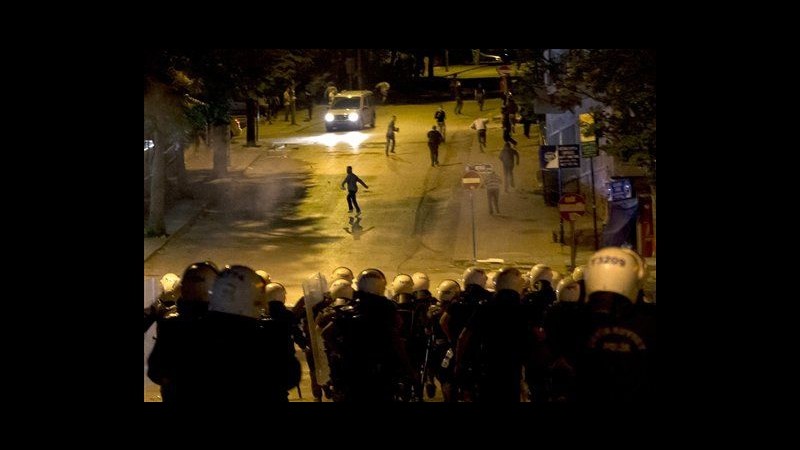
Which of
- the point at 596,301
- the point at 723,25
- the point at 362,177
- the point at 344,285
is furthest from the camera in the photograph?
the point at 362,177

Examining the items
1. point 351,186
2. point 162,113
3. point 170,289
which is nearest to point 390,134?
point 351,186

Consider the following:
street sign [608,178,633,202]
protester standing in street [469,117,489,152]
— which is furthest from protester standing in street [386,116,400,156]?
street sign [608,178,633,202]

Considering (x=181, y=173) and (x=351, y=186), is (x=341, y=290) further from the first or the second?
(x=181, y=173)

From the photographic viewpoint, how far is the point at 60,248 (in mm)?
6391

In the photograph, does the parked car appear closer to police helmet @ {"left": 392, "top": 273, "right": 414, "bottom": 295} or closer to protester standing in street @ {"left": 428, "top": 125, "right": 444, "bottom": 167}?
protester standing in street @ {"left": 428, "top": 125, "right": 444, "bottom": 167}

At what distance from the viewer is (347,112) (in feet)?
134

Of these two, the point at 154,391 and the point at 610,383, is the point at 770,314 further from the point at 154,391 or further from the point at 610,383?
the point at 154,391

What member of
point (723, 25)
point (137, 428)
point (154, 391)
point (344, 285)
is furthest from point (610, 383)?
point (154, 391)

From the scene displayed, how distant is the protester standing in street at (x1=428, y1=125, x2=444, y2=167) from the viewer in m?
32.5

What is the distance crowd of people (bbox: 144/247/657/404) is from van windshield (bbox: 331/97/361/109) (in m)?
29.8

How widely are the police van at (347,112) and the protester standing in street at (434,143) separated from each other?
24.8ft

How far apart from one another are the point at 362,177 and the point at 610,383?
1051 inches

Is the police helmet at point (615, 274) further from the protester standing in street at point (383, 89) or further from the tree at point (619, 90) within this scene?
the protester standing in street at point (383, 89)

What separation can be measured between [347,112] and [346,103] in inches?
21.5
